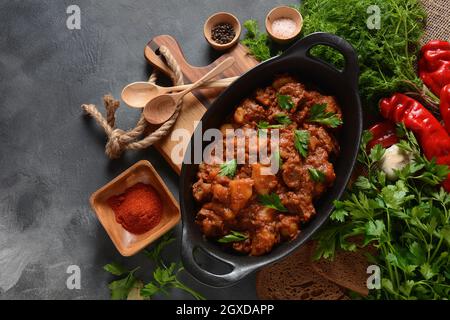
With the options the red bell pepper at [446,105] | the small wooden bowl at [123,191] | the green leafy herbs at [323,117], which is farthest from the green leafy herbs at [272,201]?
the red bell pepper at [446,105]

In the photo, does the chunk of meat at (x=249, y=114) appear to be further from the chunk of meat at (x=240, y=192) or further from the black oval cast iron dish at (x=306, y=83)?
the chunk of meat at (x=240, y=192)

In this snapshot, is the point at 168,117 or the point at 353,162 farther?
the point at 168,117

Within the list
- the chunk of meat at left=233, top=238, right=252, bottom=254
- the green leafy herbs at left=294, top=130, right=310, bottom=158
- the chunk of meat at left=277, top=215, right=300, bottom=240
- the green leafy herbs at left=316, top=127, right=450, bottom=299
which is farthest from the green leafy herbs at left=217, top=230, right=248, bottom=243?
the green leafy herbs at left=294, top=130, right=310, bottom=158

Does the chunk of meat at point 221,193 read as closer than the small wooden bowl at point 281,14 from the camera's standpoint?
→ Yes

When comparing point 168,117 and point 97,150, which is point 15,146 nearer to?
point 97,150

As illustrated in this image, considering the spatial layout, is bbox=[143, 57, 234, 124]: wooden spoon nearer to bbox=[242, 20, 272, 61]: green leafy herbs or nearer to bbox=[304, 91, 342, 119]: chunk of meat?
bbox=[242, 20, 272, 61]: green leafy herbs

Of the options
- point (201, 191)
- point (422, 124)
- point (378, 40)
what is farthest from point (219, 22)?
point (422, 124)

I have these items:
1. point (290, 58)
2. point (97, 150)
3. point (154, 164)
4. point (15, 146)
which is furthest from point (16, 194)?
point (290, 58)
